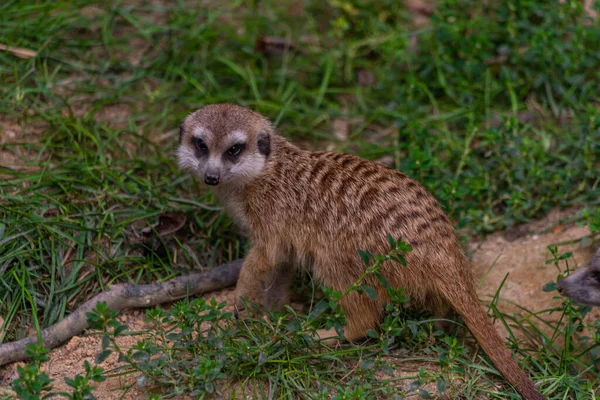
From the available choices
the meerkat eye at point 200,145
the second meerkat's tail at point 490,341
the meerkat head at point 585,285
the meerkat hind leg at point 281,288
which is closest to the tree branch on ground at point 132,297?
the meerkat hind leg at point 281,288

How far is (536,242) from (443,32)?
1.44m

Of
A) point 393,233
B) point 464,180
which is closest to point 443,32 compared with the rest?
point 464,180

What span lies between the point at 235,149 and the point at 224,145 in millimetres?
57

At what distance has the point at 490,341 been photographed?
9.00ft

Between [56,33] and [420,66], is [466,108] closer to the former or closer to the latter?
[420,66]

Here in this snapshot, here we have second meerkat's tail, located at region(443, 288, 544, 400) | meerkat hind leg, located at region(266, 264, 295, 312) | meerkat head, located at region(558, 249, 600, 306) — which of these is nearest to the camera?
second meerkat's tail, located at region(443, 288, 544, 400)

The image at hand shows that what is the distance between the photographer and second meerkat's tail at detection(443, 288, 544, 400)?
2.65m

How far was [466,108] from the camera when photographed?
418 centimetres

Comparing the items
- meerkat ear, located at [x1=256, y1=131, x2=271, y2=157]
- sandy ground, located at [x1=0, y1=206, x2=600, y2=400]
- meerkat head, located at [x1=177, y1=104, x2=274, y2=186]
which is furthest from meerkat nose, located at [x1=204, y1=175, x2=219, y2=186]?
sandy ground, located at [x1=0, y1=206, x2=600, y2=400]

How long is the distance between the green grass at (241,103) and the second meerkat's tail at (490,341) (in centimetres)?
42

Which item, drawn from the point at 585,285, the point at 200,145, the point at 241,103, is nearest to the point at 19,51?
the point at 241,103

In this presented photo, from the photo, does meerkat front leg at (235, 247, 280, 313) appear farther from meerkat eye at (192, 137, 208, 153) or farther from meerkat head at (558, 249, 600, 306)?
meerkat head at (558, 249, 600, 306)

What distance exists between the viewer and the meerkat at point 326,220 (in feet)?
9.45

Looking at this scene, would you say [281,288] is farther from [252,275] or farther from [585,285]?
[585,285]
